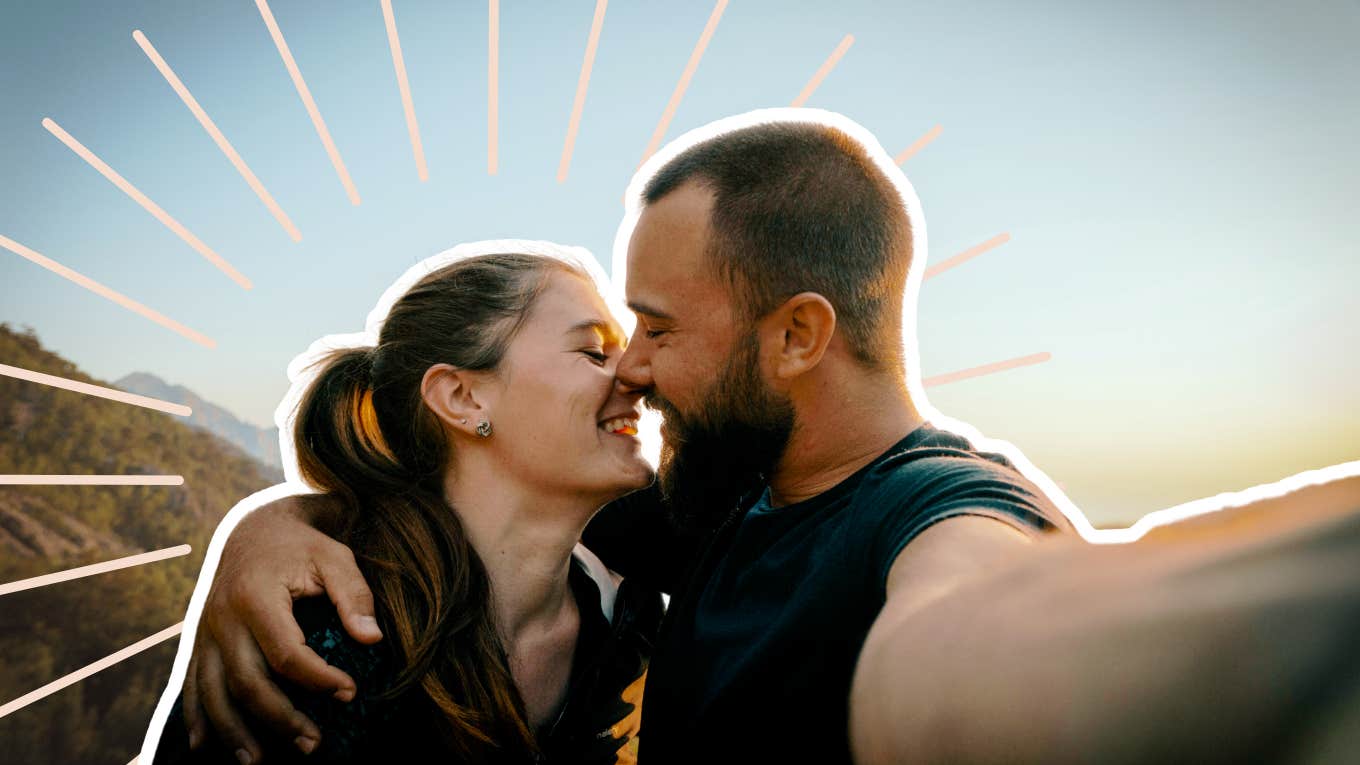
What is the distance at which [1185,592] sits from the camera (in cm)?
75

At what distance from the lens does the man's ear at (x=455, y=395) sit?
108 inches

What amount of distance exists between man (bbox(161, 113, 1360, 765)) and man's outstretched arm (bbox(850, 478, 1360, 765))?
0.73 meters

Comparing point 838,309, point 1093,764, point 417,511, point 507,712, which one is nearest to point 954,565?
point 1093,764

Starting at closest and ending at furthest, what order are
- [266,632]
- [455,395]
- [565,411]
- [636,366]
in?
[266,632], [636,366], [565,411], [455,395]

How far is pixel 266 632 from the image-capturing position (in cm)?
216

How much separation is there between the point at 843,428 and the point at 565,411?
0.86 meters

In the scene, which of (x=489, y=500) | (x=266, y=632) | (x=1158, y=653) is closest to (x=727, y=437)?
(x=489, y=500)

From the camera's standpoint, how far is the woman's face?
2668mm

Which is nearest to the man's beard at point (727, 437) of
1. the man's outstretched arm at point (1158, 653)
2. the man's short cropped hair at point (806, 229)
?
Answer: the man's short cropped hair at point (806, 229)

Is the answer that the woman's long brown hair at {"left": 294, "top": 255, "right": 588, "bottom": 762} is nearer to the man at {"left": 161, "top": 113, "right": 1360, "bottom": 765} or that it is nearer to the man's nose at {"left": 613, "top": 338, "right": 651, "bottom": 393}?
the man at {"left": 161, "top": 113, "right": 1360, "bottom": 765}

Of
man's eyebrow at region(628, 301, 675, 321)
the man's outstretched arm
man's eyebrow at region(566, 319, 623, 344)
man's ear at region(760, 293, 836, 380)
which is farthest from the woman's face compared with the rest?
the man's outstretched arm

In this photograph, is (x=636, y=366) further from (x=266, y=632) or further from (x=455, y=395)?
(x=266, y=632)

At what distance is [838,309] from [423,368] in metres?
1.31

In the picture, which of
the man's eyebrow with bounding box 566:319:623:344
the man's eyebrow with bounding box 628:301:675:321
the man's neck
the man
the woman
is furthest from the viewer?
the man's eyebrow with bounding box 566:319:623:344
